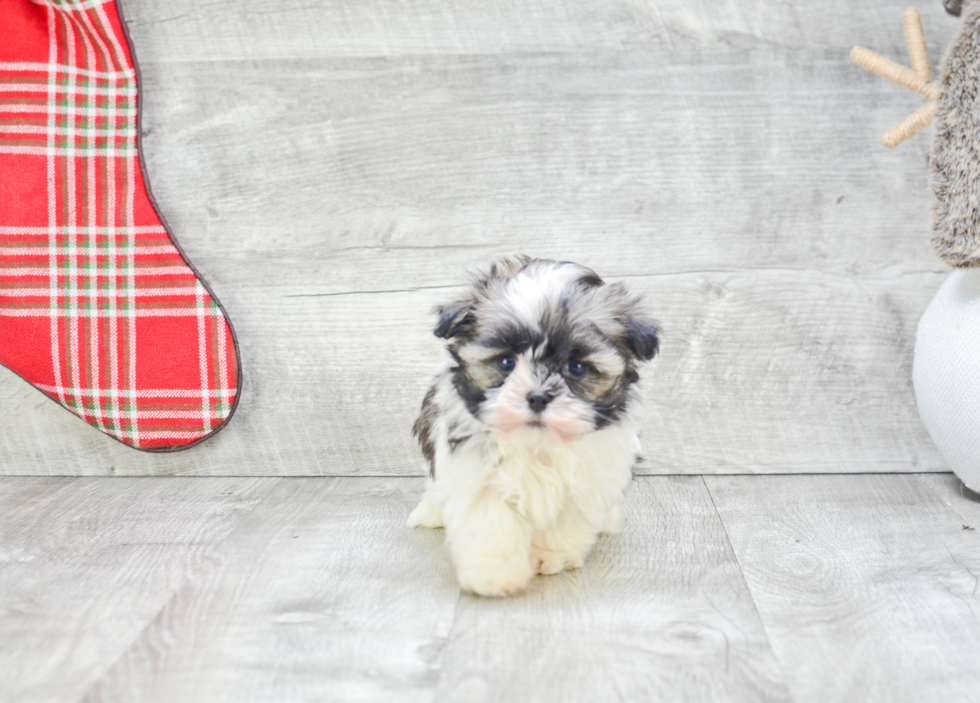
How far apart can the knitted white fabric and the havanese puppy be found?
788 millimetres

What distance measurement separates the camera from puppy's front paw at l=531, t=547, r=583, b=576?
5.21 ft

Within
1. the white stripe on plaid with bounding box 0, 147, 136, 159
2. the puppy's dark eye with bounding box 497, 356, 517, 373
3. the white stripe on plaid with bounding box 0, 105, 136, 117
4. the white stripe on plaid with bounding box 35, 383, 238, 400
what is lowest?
the white stripe on plaid with bounding box 35, 383, 238, 400

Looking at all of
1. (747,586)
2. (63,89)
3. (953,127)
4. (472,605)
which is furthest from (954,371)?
(63,89)

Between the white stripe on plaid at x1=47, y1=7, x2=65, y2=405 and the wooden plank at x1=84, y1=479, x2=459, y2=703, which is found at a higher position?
the white stripe on plaid at x1=47, y1=7, x2=65, y2=405

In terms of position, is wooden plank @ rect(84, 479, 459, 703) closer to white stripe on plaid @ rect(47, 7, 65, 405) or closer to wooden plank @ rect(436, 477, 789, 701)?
wooden plank @ rect(436, 477, 789, 701)

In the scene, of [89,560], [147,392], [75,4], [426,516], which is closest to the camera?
[89,560]

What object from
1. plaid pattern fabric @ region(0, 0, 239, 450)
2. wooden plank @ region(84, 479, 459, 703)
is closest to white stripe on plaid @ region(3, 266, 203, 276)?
plaid pattern fabric @ region(0, 0, 239, 450)

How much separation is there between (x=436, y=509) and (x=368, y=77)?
1129 millimetres

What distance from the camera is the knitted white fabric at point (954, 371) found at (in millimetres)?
1826

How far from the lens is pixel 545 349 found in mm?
1410

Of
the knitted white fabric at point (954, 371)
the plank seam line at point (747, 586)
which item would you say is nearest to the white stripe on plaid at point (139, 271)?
the plank seam line at point (747, 586)

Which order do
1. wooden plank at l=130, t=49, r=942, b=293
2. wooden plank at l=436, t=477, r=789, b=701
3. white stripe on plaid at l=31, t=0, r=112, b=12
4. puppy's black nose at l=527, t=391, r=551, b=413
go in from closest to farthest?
1. wooden plank at l=436, t=477, r=789, b=701
2. puppy's black nose at l=527, t=391, r=551, b=413
3. white stripe on plaid at l=31, t=0, r=112, b=12
4. wooden plank at l=130, t=49, r=942, b=293

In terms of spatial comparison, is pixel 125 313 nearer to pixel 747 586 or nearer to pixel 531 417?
pixel 531 417

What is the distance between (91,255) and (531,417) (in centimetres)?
137
